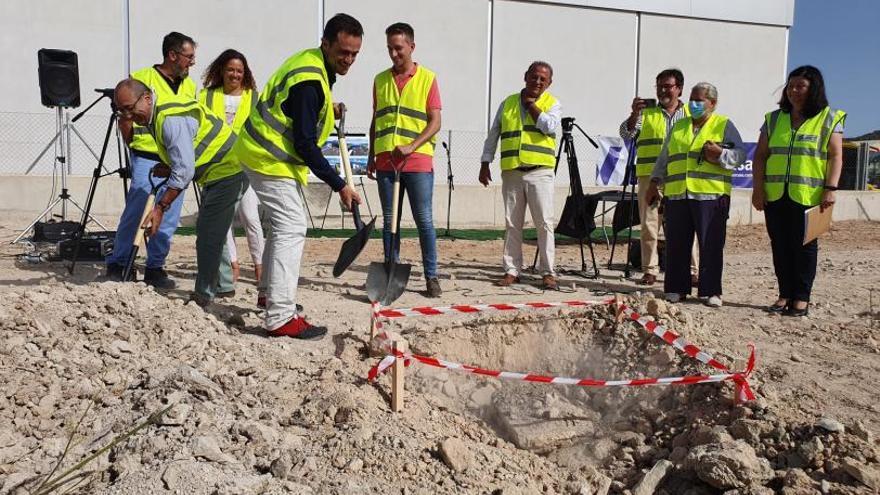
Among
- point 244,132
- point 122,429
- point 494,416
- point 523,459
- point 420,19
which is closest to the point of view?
point 122,429

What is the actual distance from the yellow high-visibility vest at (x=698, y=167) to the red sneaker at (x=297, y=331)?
10.2 feet

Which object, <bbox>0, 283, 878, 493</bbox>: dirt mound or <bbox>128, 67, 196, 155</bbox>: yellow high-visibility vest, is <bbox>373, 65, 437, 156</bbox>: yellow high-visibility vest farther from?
<bbox>0, 283, 878, 493</bbox>: dirt mound

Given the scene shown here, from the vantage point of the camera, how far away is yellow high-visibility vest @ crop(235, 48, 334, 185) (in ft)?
13.3

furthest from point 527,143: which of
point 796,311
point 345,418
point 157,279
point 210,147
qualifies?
point 345,418

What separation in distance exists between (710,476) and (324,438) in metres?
1.59

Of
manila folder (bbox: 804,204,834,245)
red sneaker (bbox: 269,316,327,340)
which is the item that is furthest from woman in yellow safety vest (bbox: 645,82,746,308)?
red sneaker (bbox: 269,316,327,340)

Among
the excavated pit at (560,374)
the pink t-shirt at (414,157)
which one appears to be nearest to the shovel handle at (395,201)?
the pink t-shirt at (414,157)

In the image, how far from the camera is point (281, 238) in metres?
4.27

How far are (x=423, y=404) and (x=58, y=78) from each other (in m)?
6.43

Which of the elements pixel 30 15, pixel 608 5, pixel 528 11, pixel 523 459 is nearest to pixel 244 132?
pixel 523 459

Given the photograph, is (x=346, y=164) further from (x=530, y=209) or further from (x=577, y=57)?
(x=577, y=57)

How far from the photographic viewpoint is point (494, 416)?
4.00 metres

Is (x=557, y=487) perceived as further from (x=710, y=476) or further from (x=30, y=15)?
(x=30, y=15)

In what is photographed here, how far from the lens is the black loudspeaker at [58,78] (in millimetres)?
7980
